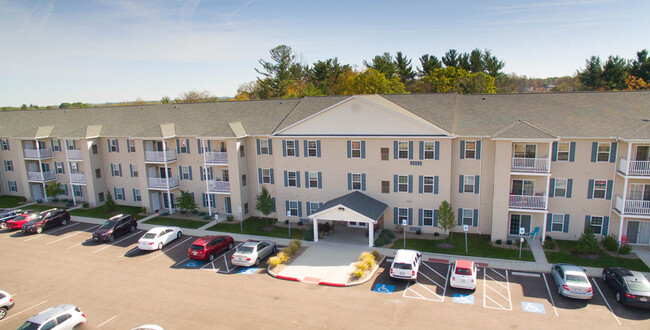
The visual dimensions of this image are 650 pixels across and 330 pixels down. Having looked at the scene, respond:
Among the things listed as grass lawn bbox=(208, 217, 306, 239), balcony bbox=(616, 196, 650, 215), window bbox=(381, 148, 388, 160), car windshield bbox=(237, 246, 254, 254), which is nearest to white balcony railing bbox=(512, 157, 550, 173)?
balcony bbox=(616, 196, 650, 215)

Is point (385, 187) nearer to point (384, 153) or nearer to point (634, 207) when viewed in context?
point (384, 153)

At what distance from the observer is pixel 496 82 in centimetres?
7994

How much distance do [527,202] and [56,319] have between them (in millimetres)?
29199

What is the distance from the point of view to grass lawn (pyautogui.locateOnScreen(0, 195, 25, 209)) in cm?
4352

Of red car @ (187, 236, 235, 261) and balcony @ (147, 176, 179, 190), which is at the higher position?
balcony @ (147, 176, 179, 190)

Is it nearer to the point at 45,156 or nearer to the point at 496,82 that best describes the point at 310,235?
the point at 45,156

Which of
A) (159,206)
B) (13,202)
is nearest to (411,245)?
(159,206)

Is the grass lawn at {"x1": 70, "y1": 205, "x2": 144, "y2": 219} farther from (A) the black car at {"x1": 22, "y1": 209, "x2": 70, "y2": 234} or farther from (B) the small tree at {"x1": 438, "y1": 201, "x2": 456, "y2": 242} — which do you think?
(B) the small tree at {"x1": 438, "y1": 201, "x2": 456, "y2": 242}

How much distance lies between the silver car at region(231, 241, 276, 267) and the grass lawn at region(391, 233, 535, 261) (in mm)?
9501

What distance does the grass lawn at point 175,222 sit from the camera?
114ft

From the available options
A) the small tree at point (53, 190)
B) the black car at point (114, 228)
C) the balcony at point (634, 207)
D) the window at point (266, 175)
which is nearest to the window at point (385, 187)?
the window at point (266, 175)

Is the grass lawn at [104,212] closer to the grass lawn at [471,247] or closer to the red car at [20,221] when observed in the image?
the red car at [20,221]

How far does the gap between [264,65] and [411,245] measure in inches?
2751

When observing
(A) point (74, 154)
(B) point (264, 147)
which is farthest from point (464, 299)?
(A) point (74, 154)
